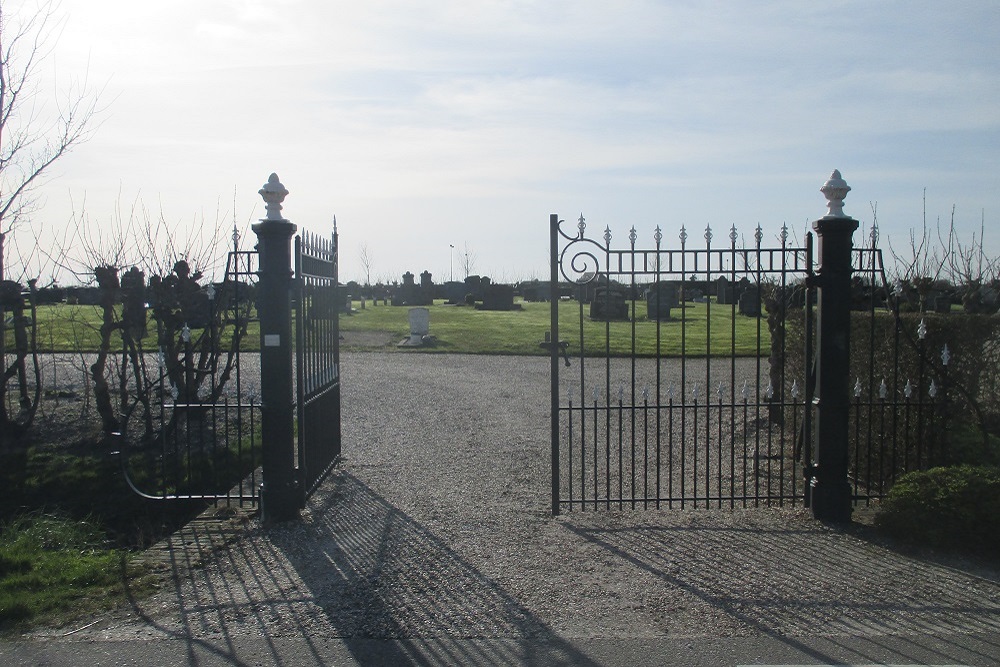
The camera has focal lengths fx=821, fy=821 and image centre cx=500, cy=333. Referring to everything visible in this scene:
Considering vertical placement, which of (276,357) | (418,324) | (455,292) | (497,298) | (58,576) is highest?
(455,292)

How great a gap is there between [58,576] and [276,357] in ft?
7.10

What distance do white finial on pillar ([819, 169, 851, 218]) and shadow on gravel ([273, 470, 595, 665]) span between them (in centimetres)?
400

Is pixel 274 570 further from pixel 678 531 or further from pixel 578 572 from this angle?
pixel 678 531

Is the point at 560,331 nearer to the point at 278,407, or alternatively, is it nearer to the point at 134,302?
the point at 134,302

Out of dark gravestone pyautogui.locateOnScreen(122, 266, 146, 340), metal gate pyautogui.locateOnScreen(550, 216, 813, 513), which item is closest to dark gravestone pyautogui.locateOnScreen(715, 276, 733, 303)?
metal gate pyautogui.locateOnScreen(550, 216, 813, 513)

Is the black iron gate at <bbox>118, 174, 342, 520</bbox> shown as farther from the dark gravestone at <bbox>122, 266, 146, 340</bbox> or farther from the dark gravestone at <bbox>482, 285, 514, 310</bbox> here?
the dark gravestone at <bbox>482, 285, 514, 310</bbox>

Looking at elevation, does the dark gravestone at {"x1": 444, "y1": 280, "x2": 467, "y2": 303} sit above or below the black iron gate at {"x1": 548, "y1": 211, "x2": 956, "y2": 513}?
above

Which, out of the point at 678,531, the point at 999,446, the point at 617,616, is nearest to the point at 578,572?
the point at 617,616

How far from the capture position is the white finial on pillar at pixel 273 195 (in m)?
6.61

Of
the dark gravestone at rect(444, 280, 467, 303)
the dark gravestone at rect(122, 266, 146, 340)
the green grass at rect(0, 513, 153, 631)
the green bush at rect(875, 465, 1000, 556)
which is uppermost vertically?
the dark gravestone at rect(444, 280, 467, 303)

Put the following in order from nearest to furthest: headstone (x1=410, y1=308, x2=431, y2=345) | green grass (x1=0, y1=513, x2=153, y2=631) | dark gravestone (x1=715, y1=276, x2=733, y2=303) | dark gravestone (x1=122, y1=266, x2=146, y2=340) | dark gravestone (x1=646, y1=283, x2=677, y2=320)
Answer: green grass (x1=0, y1=513, x2=153, y2=631) → dark gravestone (x1=715, y1=276, x2=733, y2=303) → dark gravestone (x1=122, y1=266, x2=146, y2=340) → headstone (x1=410, y1=308, x2=431, y2=345) → dark gravestone (x1=646, y1=283, x2=677, y2=320)

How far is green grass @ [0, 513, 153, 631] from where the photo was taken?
4832 mm

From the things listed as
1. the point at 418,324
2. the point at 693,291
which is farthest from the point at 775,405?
the point at 418,324

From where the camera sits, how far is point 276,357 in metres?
6.65
